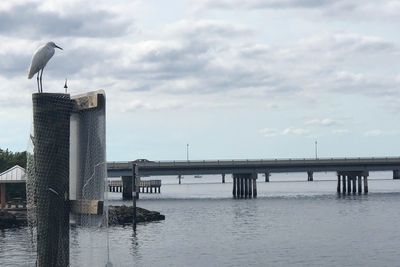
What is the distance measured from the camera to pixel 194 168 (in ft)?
538

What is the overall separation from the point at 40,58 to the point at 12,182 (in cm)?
6322

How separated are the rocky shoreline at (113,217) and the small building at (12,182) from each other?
3451 millimetres

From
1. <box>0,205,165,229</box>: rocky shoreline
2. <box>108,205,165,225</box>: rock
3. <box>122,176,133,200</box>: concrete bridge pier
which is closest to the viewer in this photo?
<box>0,205,165,229</box>: rocky shoreline

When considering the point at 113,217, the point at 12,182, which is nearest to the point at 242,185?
the point at 113,217

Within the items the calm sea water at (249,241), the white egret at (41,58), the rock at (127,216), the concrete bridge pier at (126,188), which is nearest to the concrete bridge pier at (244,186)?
the concrete bridge pier at (126,188)

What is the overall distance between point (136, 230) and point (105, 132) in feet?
236

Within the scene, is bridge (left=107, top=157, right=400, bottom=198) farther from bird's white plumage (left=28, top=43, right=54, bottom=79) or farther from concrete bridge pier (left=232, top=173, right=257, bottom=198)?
bird's white plumage (left=28, top=43, right=54, bottom=79)

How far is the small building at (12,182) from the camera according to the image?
74819 mm

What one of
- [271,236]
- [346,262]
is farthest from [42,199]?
[271,236]

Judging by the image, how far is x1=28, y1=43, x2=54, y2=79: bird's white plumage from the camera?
17.1 meters

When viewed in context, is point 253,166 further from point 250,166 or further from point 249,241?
point 249,241

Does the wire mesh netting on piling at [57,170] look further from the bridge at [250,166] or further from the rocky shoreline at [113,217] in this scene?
the bridge at [250,166]

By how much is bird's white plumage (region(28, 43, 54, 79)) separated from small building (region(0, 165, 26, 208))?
2050 inches

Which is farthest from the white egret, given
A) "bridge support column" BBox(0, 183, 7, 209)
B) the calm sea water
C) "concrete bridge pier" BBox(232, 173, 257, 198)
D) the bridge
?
"concrete bridge pier" BBox(232, 173, 257, 198)
